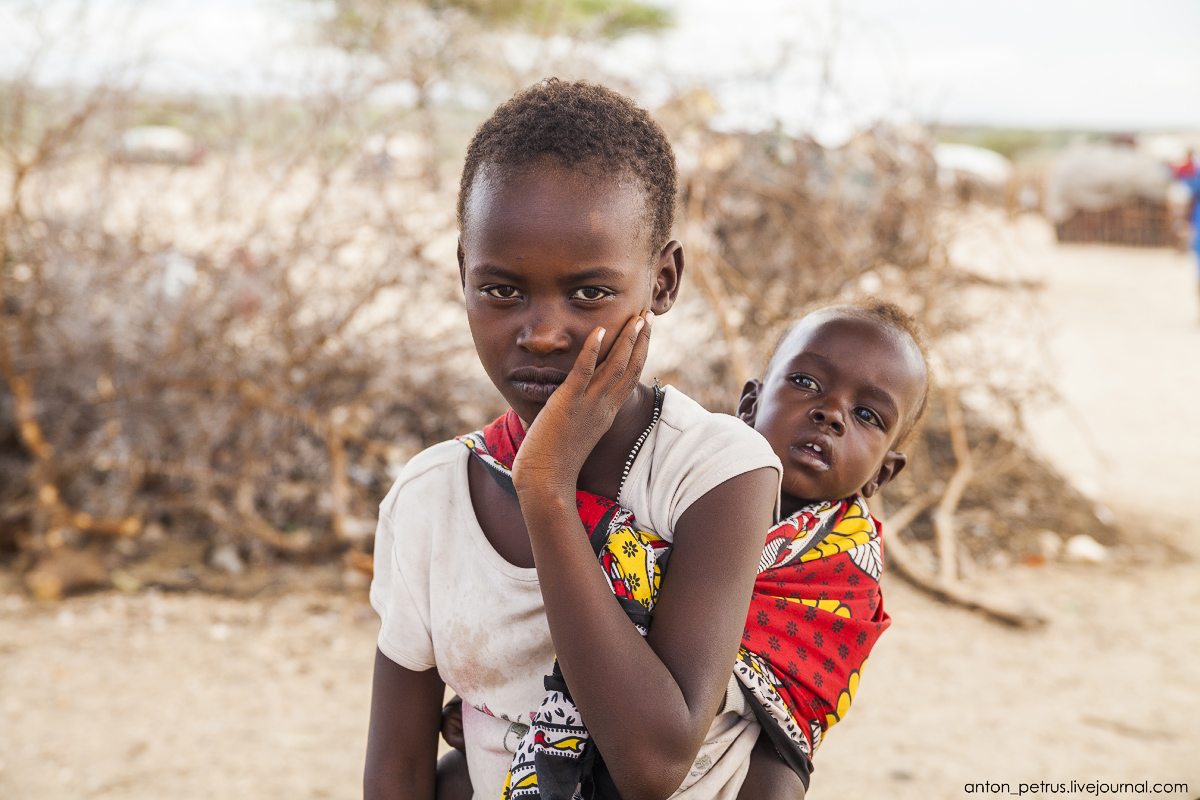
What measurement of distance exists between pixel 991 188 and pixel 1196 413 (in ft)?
11.2

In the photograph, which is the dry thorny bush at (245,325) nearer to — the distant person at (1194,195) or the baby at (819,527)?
the baby at (819,527)

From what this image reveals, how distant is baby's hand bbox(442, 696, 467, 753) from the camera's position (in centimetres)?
146

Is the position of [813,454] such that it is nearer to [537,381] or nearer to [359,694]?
[537,381]

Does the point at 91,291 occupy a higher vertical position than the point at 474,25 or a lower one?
lower

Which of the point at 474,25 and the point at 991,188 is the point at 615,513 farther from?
the point at 991,188

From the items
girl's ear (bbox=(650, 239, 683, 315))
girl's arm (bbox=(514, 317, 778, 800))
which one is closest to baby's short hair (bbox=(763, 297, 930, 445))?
girl's ear (bbox=(650, 239, 683, 315))

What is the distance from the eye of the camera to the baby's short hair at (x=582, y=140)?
3.57 ft

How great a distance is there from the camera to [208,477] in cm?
412

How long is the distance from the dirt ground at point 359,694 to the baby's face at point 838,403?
1804 millimetres

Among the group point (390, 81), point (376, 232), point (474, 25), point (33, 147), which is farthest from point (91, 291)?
point (474, 25)

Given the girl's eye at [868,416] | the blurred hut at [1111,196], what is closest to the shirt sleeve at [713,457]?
the girl's eye at [868,416]

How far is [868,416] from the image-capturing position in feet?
5.24

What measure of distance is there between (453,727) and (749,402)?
2.68ft

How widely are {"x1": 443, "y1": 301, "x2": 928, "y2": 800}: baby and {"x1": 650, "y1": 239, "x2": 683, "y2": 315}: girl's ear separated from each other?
1.41 ft
